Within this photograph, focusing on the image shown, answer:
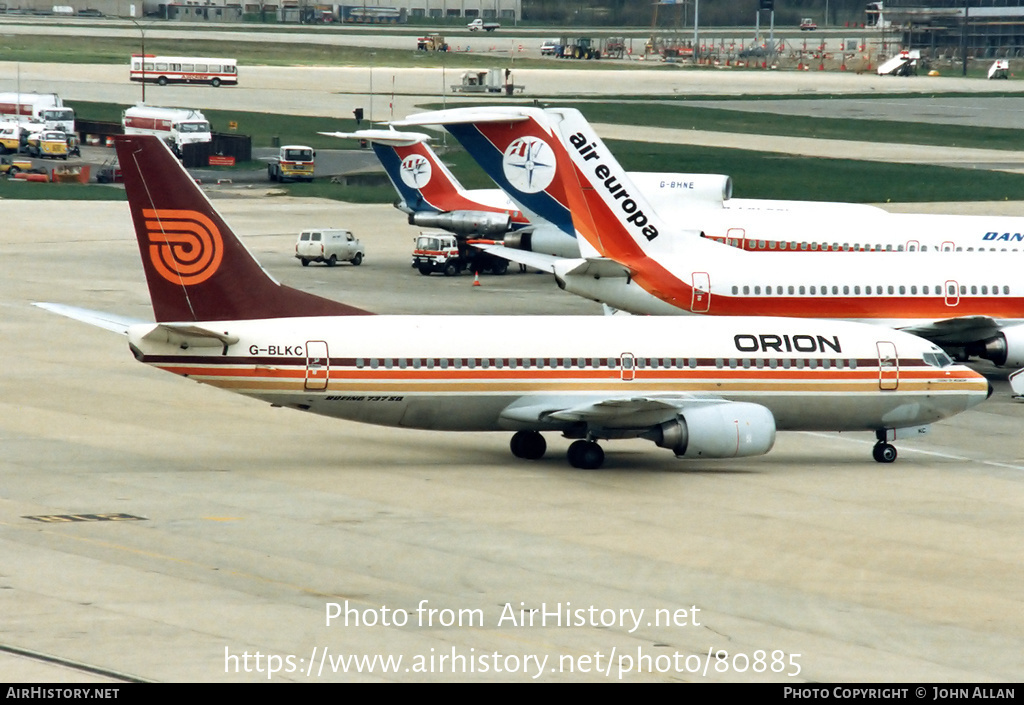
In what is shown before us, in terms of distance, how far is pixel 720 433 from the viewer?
38.6 meters

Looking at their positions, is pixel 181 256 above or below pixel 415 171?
above

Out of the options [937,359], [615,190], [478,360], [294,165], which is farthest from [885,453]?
[294,165]

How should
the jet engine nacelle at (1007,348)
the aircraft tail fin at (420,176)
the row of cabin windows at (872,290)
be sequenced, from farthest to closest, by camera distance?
1. the aircraft tail fin at (420,176)
2. the row of cabin windows at (872,290)
3. the jet engine nacelle at (1007,348)

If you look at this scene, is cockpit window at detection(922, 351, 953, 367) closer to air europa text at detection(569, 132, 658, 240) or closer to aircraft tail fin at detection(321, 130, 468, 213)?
air europa text at detection(569, 132, 658, 240)

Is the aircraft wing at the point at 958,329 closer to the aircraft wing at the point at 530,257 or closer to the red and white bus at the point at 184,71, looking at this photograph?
the aircraft wing at the point at 530,257

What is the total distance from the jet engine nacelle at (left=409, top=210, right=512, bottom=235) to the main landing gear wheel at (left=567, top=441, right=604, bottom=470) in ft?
125

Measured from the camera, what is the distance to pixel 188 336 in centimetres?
3728

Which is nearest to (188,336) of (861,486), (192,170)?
(861,486)

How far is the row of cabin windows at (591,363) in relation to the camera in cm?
3862

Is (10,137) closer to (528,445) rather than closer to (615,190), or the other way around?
(615,190)

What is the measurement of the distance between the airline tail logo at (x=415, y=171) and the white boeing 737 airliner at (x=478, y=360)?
40.0m

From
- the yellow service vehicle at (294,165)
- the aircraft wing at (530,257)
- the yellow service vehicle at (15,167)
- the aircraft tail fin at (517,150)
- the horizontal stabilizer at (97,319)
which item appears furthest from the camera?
the yellow service vehicle at (15,167)

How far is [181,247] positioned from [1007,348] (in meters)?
29.7

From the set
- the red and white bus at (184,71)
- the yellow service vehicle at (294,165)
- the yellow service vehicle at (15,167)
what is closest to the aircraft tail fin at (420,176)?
the yellow service vehicle at (294,165)
